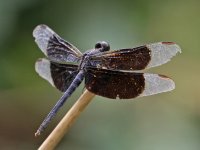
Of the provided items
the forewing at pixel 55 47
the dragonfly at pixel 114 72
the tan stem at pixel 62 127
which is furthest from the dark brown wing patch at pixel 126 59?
the tan stem at pixel 62 127

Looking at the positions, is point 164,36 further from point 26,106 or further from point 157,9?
point 26,106

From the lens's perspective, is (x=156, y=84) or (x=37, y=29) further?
(x=37, y=29)

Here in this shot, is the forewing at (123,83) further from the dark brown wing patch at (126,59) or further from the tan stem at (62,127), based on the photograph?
the tan stem at (62,127)

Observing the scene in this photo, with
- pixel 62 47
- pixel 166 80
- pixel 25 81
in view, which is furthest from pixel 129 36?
pixel 166 80

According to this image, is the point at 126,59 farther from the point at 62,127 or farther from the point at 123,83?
the point at 62,127

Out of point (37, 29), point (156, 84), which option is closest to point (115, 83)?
point (156, 84)

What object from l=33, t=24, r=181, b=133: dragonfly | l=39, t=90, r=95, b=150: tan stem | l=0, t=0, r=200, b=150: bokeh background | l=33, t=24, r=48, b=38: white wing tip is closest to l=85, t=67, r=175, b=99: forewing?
l=33, t=24, r=181, b=133: dragonfly
